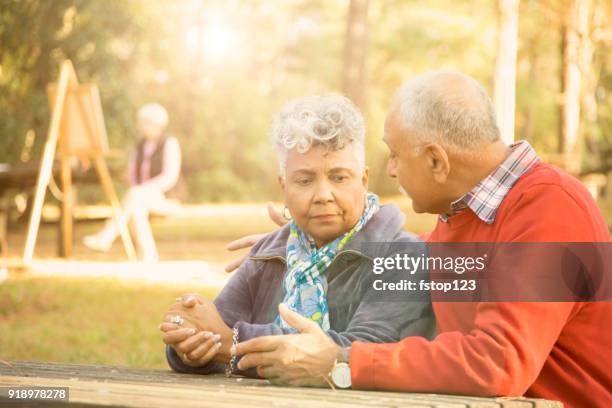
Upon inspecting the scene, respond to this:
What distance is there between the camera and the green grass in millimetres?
7258

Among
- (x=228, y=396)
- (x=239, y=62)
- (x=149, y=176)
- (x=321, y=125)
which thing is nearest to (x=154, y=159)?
(x=149, y=176)

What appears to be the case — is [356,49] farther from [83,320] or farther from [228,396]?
[228,396]

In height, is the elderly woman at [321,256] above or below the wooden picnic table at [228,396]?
above

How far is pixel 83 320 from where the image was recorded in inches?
342

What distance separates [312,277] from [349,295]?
135mm

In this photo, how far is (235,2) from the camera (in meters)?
48.9

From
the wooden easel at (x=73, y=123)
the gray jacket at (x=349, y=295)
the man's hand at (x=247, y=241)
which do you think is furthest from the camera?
the wooden easel at (x=73, y=123)

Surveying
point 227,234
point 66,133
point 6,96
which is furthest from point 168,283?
point 6,96

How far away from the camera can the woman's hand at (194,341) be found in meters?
3.33

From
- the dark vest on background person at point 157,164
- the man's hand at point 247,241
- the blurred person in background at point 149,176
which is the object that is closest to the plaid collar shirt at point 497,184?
the man's hand at point 247,241

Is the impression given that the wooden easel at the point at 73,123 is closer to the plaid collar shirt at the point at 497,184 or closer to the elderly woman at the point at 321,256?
the elderly woman at the point at 321,256

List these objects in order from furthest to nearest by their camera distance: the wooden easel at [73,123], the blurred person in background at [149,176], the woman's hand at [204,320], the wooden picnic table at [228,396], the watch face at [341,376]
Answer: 1. the blurred person in background at [149,176]
2. the wooden easel at [73,123]
3. the woman's hand at [204,320]
4. the watch face at [341,376]
5. the wooden picnic table at [228,396]

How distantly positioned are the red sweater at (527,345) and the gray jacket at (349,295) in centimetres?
38

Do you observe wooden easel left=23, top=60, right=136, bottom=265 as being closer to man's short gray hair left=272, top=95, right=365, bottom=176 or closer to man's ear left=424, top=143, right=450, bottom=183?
man's short gray hair left=272, top=95, right=365, bottom=176
